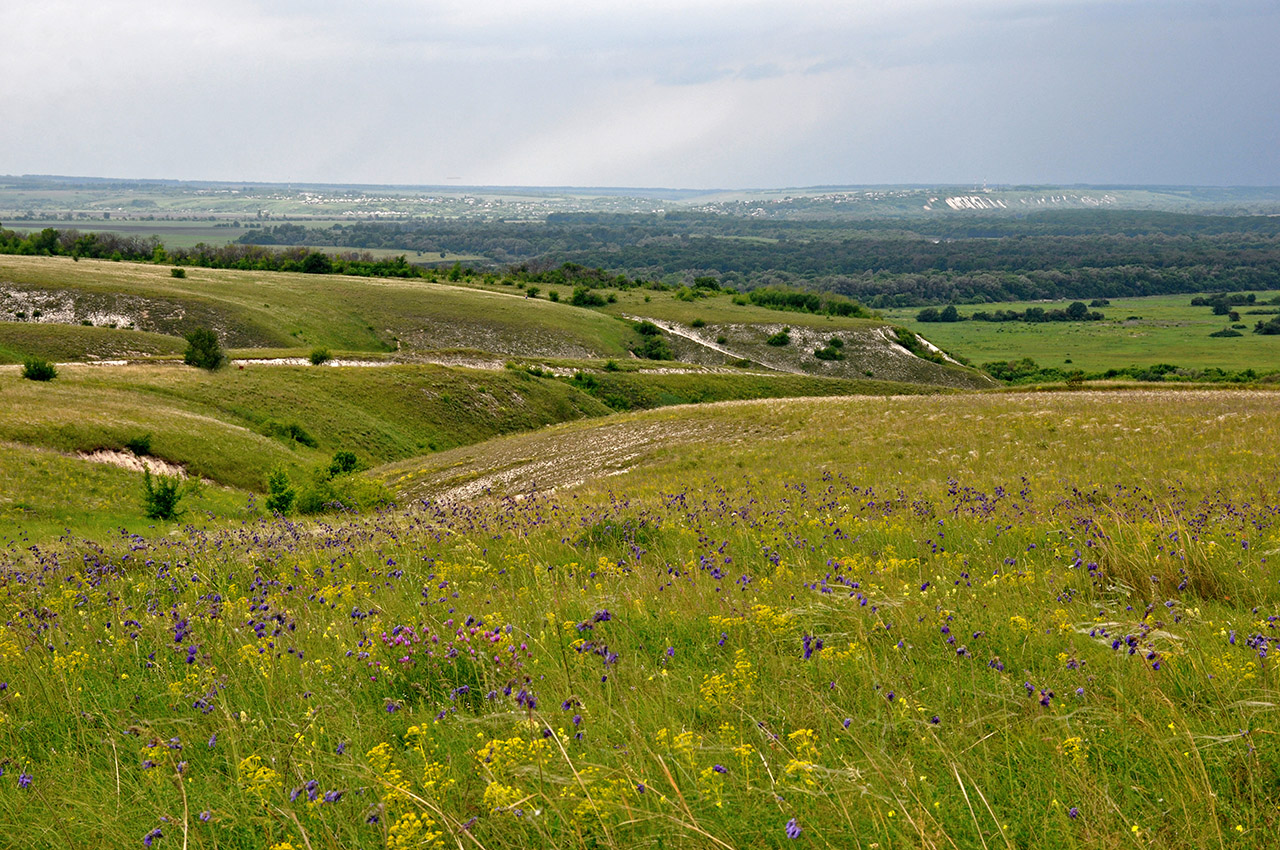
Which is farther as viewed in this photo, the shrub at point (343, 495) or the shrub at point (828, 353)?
the shrub at point (828, 353)

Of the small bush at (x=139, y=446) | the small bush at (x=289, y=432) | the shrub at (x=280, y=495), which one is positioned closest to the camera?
the shrub at (x=280, y=495)

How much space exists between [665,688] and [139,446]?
38.9 m

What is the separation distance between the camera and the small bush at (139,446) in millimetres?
36381

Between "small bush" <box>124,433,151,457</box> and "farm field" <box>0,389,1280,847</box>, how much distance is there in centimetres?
2896

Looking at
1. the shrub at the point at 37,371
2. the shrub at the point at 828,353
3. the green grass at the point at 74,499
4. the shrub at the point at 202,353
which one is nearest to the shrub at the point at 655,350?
the shrub at the point at 828,353

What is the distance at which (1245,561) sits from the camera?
7.51 metres

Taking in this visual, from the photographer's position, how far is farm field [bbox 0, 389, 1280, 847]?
375 centimetres

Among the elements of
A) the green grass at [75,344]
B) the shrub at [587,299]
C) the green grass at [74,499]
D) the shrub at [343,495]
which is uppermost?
the shrub at [587,299]

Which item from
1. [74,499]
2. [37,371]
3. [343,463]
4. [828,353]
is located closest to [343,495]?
[74,499]

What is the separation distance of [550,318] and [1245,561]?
11473cm

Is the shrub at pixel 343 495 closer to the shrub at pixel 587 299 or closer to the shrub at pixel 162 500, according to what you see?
the shrub at pixel 162 500

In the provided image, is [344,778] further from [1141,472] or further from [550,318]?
[550,318]

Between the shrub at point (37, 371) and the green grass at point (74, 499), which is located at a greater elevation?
the shrub at point (37, 371)

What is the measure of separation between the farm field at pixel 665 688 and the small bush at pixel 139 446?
29.0m
